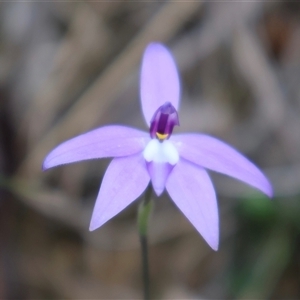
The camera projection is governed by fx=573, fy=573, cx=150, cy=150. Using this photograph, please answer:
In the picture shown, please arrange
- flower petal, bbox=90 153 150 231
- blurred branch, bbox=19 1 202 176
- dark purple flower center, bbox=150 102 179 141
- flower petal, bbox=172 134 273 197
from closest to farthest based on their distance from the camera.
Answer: flower petal, bbox=90 153 150 231 < flower petal, bbox=172 134 273 197 < dark purple flower center, bbox=150 102 179 141 < blurred branch, bbox=19 1 202 176

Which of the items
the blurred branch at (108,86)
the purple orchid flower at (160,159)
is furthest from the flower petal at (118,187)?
the blurred branch at (108,86)

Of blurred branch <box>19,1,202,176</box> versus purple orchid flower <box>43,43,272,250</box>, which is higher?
blurred branch <box>19,1,202,176</box>

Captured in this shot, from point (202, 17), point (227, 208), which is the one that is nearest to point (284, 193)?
point (227, 208)

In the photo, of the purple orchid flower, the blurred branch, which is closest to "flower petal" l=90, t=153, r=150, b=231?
the purple orchid flower


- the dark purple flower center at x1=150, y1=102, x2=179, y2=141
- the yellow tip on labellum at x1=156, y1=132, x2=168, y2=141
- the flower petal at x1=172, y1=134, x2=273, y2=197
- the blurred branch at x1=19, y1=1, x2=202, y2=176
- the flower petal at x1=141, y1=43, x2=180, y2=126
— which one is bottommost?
the flower petal at x1=172, y1=134, x2=273, y2=197

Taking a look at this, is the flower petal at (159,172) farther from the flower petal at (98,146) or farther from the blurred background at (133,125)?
the blurred background at (133,125)

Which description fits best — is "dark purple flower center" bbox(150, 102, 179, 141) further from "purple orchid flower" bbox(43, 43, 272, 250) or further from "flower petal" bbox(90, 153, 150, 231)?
"flower petal" bbox(90, 153, 150, 231)

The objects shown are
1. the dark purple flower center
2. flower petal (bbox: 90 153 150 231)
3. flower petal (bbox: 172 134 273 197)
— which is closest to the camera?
flower petal (bbox: 90 153 150 231)

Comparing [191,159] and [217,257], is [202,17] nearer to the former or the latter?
[217,257]
